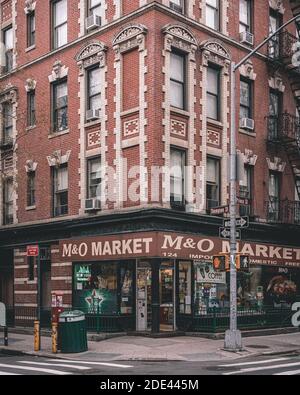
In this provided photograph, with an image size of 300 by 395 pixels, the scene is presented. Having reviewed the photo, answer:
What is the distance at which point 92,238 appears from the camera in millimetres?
24359

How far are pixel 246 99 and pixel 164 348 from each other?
12.4 m

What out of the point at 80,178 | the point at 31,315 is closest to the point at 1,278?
the point at 31,315

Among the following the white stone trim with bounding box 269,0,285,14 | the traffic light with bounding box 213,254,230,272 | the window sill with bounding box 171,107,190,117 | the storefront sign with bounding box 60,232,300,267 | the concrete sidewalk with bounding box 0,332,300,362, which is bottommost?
the concrete sidewalk with bounding box 0,332,300,362

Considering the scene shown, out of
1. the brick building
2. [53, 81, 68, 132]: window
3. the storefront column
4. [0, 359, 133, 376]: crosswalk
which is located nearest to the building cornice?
the brick building

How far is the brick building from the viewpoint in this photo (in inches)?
907

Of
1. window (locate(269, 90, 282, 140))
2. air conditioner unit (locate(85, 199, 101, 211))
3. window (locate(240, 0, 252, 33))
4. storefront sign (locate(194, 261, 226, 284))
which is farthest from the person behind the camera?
window (locate(269, 90, 282, 140))

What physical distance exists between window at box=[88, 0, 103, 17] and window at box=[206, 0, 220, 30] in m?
4.37

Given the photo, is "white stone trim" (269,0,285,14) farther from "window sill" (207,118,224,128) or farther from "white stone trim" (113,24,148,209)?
"white stone trim" (113,24,148,209)

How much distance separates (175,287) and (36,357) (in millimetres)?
6629

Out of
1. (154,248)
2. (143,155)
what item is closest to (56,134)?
(143,155)

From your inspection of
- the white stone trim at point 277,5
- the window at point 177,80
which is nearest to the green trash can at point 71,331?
the window at point 177,80

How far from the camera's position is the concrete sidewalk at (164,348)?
18.3 meters

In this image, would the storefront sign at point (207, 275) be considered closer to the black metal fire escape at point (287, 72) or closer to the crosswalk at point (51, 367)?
the black metal fire escape at point (287, 72)
